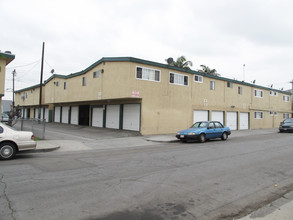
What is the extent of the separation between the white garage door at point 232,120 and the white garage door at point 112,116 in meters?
13.4

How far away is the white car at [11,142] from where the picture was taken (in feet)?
27.8

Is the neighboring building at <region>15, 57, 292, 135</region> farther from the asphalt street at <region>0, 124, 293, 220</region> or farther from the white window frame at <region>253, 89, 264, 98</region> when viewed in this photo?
the asphalt street at <region>0, 124, 293, 220</region>

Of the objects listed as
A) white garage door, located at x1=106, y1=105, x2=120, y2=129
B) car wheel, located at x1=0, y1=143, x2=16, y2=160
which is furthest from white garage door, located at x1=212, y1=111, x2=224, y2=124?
car wheel, located at x1=0, y1=143, x2=16, y2=160

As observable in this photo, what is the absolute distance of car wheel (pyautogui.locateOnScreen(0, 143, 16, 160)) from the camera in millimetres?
8414

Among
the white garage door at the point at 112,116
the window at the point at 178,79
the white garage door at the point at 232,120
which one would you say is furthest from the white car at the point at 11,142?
the white garage door at the point at 232,120

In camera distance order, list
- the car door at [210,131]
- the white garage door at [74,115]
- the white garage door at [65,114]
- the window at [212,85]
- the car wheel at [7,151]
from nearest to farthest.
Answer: the car wheel at [7,151], the car door at [210,131], the window at [212,85], the white garage door at [74,115], the white garage door at [65,114]

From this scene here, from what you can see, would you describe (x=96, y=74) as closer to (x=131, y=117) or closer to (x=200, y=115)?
(x=131, y=117)

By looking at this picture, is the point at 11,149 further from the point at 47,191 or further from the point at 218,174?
the point at 218,174

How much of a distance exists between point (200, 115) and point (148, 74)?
767 cm

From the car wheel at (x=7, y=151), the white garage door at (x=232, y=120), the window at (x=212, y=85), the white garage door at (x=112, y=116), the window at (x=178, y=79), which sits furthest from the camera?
the white garage door at (x=232, y=120)

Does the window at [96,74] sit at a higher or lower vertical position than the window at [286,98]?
higher

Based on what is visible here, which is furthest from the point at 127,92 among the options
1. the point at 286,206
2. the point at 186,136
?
the point at 286,206

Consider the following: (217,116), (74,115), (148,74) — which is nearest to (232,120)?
(217,116)

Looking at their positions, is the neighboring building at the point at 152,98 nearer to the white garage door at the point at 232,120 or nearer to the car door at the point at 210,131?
the white garage door at the point at 232,120
